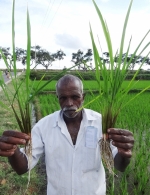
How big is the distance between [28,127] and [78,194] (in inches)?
25.1

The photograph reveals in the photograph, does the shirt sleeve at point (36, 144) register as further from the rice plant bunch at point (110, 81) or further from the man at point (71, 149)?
the rice plant bunch at point (110, 81)

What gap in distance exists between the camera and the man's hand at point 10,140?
138cm

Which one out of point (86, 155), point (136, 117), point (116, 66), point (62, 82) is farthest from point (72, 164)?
point (136, 117)

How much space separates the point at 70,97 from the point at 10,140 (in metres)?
0.54

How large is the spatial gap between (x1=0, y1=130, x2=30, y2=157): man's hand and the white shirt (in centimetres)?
34

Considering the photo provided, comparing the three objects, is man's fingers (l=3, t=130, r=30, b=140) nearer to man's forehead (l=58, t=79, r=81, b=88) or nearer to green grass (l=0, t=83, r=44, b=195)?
man's forehead (l=58, t=79, r=81, b=88)

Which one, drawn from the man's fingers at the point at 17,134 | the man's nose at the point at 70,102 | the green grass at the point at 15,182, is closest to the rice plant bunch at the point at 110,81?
the man's nose at the point at 70,102

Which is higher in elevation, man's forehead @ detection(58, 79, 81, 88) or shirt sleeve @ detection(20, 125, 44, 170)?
man's forehead @ detection(58, 79, 81, 88)

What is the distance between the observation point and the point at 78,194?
1708 mm

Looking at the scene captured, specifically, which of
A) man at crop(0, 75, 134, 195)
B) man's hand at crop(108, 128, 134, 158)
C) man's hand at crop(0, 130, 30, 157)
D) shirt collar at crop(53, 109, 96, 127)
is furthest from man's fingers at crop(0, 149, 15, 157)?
man's hand at crop(108, 128, 134, 158)

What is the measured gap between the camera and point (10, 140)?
1.38 meters

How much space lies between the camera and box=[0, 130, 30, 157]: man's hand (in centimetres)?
138

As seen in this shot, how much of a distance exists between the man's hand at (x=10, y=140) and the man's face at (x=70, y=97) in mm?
389

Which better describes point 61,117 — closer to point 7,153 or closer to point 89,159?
point 89,159
